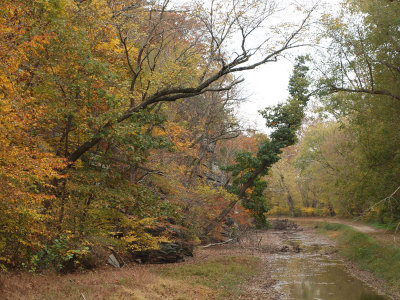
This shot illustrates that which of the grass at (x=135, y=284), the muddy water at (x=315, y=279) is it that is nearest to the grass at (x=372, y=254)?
the muddy water at (x=315, y=279)

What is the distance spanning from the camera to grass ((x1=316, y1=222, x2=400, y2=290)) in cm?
1781

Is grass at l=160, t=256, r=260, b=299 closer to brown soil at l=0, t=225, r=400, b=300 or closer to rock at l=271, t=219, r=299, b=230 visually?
brown soil at l=0, t=225, r=400, b=300

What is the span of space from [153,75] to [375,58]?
11005 mm

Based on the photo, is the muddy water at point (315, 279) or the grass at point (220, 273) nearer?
the grass at point (220, 273)

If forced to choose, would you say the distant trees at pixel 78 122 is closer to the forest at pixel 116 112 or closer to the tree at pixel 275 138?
the forest at pixel 116 112

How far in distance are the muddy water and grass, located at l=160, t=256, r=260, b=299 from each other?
172 centimetres

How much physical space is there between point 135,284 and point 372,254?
15.7 m

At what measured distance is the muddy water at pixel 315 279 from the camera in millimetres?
15680

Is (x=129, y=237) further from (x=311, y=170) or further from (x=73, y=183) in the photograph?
(x=311, y=170)

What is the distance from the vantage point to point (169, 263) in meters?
20.1

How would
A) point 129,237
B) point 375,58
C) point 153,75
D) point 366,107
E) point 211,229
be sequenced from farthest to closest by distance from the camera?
point 211,229, point 366,107, point 375,58, point 129,237, point 153,75

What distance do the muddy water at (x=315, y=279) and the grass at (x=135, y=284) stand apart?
7.31 feet

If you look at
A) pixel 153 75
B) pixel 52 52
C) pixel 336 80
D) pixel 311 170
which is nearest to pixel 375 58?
pixel 336 80

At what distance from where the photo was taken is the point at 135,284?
1250 centimetres
